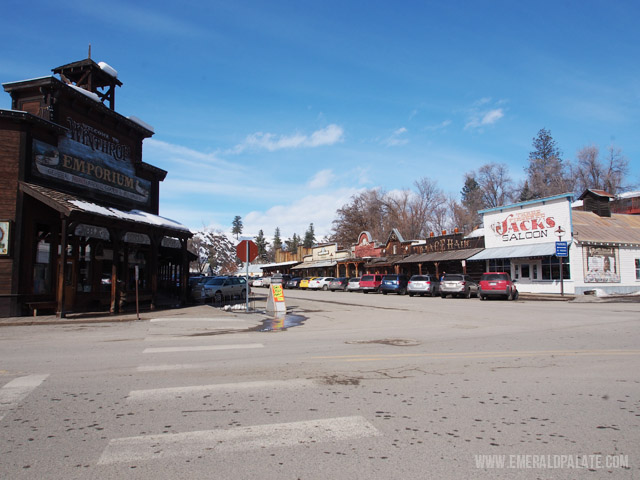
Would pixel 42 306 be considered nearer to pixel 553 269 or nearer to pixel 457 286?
pixel 457 286

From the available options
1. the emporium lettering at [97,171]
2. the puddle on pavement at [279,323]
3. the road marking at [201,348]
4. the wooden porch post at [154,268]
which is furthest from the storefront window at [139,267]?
the road marking at [201,348]

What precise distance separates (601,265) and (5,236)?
34946 millimetres

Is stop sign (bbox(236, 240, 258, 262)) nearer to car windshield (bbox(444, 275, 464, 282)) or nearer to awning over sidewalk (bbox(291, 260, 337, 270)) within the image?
car windshield (bbox(444, 275, 464, 282))

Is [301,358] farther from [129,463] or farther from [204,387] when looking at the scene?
[129,463]

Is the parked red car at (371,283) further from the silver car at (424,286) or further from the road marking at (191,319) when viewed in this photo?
the road marking at (191,319)

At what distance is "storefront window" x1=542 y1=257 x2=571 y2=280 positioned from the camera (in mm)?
31719

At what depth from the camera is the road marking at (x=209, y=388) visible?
19.5 feet

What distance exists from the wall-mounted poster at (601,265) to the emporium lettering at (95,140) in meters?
30.0

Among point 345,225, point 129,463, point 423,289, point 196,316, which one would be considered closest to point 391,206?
point 345,225

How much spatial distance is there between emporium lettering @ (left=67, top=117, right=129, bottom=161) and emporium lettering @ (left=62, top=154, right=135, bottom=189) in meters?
0.81

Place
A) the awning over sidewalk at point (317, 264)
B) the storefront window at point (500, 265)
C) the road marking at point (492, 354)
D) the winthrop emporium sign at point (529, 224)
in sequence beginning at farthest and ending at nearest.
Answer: the awning over sidewalk at point (317, 264) < the storefront window at point (500, 265) < the winthrop emporium sign at point (529, 224) < the road marking at point (492, 354)

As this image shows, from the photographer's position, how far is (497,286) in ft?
94.8

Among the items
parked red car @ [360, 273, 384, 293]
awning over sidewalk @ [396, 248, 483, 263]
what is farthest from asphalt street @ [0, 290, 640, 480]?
parked red car @ [360, 273, 384, 293]

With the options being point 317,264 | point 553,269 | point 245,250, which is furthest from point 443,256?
point 317,264
